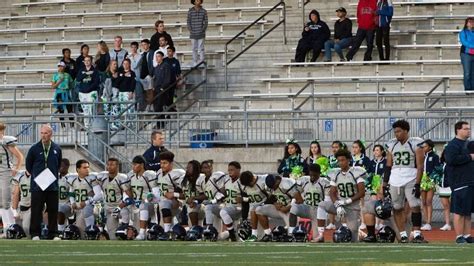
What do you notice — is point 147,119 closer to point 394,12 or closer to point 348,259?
point 394,12

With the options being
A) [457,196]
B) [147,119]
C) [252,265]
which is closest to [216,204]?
[457,196]

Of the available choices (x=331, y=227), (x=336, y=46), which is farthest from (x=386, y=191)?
(x=336, y=46)

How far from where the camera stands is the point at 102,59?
100 feet

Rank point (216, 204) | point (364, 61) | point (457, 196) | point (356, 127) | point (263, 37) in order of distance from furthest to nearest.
A: point (263, 37) → point (364, 61) → point (356, 127) → point (216, 204) → point (457, 196)

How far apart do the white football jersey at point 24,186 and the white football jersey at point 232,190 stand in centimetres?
289

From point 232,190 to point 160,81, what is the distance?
24.9 feet

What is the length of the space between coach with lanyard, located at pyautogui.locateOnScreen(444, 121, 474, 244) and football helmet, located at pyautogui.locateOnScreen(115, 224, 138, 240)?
4848 millimetres

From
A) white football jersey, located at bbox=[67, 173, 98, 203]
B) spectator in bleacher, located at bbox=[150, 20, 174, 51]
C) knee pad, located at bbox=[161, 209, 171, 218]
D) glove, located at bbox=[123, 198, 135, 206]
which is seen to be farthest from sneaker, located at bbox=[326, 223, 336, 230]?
Result: spectator in bleacher, located at bbox=[150, 20, 174, 51]

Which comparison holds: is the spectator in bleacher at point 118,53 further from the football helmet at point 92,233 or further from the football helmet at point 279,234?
the football helmet at point 279,234

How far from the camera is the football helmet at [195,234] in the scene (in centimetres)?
2192

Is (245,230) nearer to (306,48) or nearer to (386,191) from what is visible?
(386,191)

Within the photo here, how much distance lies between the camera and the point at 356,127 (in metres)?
26.5

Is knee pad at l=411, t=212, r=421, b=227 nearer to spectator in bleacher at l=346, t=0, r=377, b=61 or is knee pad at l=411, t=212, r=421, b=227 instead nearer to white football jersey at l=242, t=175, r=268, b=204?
white football jersey at l=242, t=175, r=268, b=204

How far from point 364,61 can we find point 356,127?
2844mm
